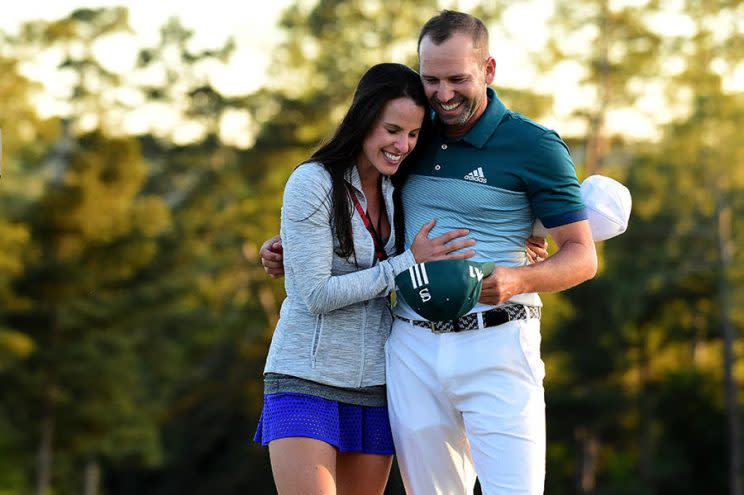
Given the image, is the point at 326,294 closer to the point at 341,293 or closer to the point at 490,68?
the point at 341,293

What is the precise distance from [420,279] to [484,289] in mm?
218

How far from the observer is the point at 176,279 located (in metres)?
29.0

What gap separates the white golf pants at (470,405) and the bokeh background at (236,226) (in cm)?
1925

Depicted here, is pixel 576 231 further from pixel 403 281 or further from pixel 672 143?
pixel 672 143

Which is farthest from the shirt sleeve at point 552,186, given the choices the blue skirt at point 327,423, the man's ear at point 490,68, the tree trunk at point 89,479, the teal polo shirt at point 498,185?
Answer: the tree trunk at point 89,479

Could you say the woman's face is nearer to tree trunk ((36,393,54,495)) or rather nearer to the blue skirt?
the blue skirt

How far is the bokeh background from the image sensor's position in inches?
985

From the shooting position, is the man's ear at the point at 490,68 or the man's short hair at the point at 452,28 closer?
the man's short hair at the point at 452,28

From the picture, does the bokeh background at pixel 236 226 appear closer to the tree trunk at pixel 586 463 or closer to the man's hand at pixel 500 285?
the tree trunk at pixel 586 463

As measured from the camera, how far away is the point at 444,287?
3.78 metres

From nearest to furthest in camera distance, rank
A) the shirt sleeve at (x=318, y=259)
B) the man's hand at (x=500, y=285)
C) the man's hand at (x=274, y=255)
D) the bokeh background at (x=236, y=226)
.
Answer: the man's hand at (x=500, y=285) < the shirt sleeve at (x=318, y=259) < the man's hand at (x=274, y=255) < the bokeh background at (x=236, y=226)

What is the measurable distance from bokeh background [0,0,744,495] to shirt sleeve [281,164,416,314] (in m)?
19.3

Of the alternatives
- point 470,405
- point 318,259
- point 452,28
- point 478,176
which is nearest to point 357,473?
point 470,405

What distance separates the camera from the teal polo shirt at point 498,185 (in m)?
4.04
